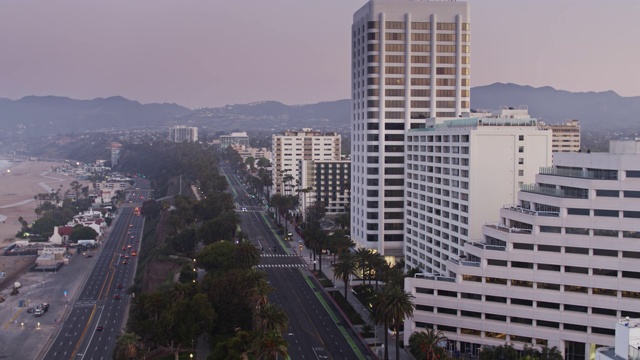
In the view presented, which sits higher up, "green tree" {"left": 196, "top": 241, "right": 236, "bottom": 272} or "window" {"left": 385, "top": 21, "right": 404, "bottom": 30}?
"window" {"left": 385, "top": 21, "right": 404, "bottom": 30}

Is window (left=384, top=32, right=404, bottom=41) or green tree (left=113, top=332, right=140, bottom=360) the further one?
window (left=384, top=32, right=404, bottom=41)

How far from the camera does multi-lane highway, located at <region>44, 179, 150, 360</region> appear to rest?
320 ft

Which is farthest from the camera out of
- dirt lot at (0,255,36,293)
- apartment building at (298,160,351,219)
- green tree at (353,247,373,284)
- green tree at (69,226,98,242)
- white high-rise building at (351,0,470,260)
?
apartment building at (298,160,351,219)

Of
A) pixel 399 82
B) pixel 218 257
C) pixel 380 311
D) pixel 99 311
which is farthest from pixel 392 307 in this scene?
pixel 99 311

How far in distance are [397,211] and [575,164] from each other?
58335 mm

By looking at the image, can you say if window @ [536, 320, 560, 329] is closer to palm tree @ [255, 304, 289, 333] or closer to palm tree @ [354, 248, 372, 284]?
palm tree @ [255, 304, 289, 333]

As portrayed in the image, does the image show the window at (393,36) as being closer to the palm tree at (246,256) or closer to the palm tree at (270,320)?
the palm tree at (246,256)

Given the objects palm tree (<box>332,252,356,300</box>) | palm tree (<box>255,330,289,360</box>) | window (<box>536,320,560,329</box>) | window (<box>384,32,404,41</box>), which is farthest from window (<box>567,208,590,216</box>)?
window (<box>384,32,404,41</box>)

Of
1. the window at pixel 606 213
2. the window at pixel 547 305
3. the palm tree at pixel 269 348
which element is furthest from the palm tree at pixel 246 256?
the window at pixel 606 213

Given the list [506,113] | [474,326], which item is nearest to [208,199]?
[506,113]

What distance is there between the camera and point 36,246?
18212 centimetres

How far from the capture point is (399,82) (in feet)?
425

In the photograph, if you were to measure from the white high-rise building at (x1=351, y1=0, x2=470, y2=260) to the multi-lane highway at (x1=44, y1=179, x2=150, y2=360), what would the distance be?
54.4 meters

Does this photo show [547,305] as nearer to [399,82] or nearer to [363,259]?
[363,259]
